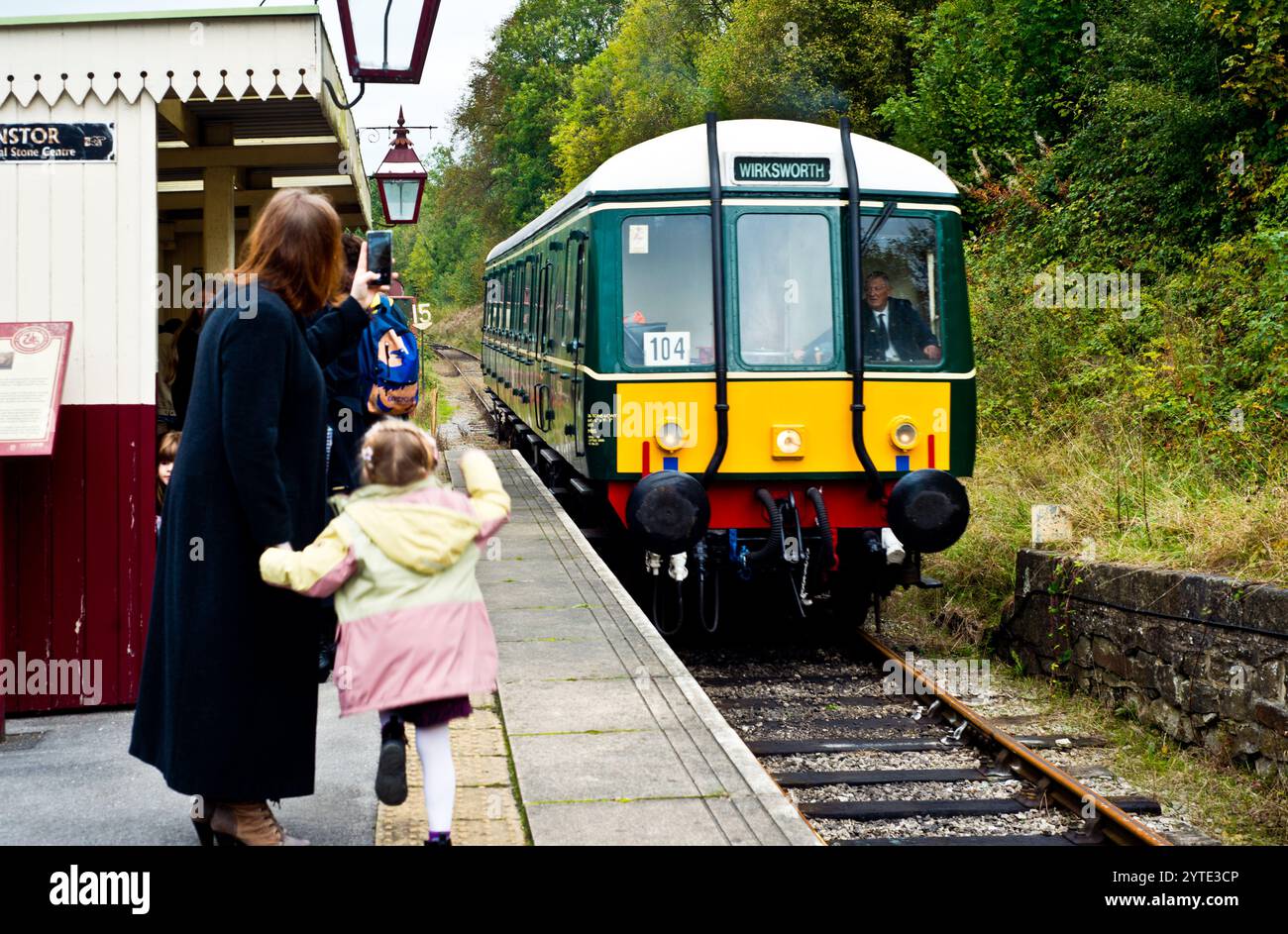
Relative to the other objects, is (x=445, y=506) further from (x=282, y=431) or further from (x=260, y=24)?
(x=260, y=24)

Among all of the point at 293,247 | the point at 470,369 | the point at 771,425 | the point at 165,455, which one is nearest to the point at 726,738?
the point at 293,247

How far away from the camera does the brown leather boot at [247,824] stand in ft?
13.7

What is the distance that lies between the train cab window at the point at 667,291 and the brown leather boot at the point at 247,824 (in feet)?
17.5

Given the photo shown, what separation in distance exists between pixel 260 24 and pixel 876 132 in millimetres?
25484

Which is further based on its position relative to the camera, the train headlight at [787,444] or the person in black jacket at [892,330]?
the person in black jacket at [892,330]

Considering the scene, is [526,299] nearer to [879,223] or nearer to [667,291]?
[667,291]

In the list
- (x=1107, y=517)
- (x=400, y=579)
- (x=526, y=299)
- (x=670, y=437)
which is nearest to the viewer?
(x=400, y=579)

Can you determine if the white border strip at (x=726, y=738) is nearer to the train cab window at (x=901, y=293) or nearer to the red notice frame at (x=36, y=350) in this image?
the train cab window at (x=901, y=293)

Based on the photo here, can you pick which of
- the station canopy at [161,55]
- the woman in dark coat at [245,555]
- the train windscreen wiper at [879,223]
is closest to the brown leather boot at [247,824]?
the woman in dark coat at [245,555]

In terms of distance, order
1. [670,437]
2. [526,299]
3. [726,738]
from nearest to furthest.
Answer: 1. [726,738]
2. [670,437]
3. [526,299]

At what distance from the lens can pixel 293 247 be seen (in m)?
4.11

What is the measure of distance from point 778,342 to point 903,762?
9.28ft


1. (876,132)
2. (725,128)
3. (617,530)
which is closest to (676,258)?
(725,128)

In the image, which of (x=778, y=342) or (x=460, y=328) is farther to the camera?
(x=460, y=328)
